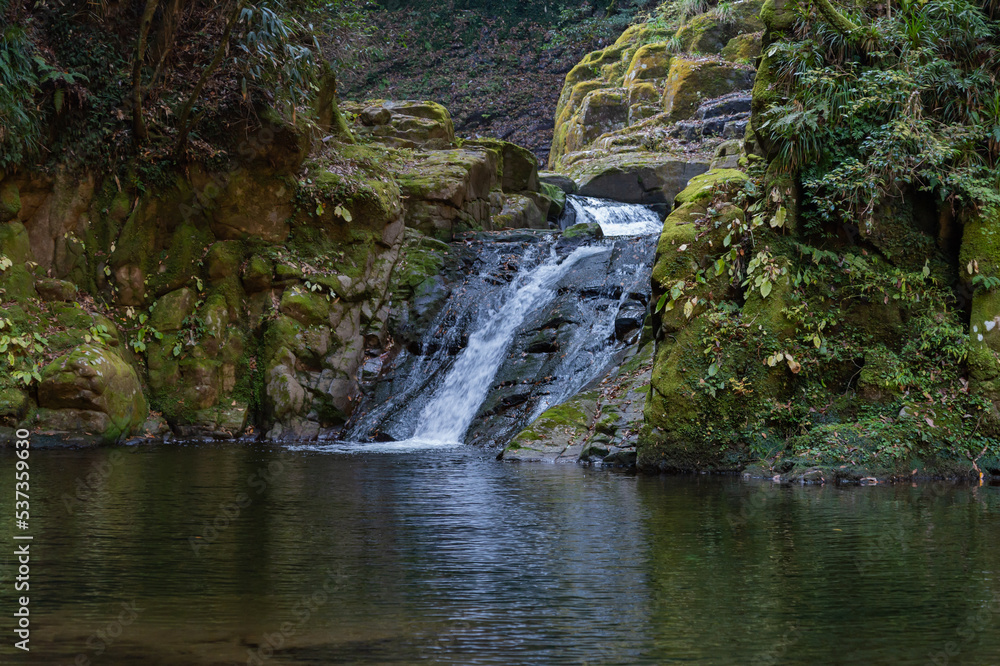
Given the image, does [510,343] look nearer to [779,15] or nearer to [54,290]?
[779,15]

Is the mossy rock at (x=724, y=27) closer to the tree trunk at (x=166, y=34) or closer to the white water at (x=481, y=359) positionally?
the white water at (x=481, y=359)

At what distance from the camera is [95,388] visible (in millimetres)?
10961

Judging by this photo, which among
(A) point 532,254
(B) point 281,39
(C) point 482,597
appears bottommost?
(C) point 482,597

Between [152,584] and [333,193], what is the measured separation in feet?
35.5

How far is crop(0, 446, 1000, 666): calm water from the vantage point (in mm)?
3006

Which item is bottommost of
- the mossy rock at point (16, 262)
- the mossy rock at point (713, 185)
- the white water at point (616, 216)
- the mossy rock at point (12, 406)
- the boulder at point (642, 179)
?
the mossy rock at point (12, 406)

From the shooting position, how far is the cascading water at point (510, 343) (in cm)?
1202

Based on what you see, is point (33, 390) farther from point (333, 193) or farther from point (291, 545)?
point (291, 545)

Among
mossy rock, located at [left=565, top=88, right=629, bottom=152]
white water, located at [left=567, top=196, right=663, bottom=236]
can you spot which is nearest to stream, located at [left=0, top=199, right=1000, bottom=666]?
white water, located at [left=567, top=196, right=663, bottom=236]

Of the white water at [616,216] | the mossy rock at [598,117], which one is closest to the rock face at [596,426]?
the white water at [616,216]

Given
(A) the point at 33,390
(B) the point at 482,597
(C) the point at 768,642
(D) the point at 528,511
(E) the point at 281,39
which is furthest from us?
(E) the point at 281,39

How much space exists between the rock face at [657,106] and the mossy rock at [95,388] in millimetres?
12424

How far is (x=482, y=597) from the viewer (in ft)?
12.4

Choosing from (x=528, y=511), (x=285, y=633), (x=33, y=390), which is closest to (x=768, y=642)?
(x=285, y=633)
